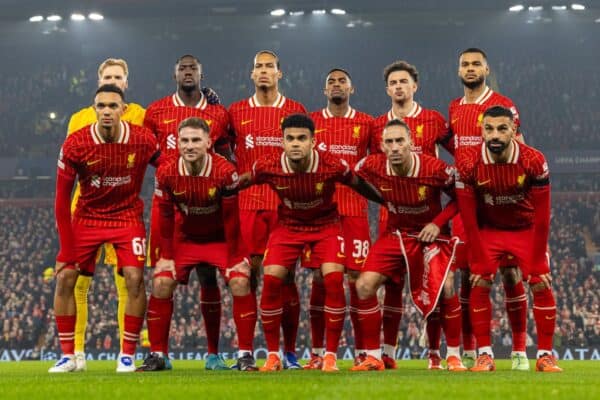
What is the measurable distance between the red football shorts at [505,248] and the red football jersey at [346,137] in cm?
133

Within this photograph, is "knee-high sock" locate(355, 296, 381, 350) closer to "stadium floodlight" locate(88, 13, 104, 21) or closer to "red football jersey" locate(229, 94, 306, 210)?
"red football jersey" locate(229, 94, 306, 210)

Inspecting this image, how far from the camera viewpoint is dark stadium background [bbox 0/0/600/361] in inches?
1319

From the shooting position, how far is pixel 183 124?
8.34m

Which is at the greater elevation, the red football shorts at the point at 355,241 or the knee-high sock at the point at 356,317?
the red football shorts at the point at 355,241

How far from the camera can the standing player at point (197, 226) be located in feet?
27.4

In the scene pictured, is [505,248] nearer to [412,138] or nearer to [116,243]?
[412,138]

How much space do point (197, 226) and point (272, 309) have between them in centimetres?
103

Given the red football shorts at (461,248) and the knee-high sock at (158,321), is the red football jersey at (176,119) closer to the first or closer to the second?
the knee-high sock at (158,321)

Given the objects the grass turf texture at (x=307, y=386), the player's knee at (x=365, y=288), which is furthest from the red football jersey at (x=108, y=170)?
the player's knee at (x=365, y=288)

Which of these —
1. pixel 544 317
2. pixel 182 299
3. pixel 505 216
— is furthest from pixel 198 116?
pixel 182 299

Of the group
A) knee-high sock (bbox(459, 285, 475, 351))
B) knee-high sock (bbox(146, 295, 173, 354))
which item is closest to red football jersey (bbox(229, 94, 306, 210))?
knee-high sock (bbox(146, 295, 173, 354))

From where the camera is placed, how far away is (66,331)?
27.9ft

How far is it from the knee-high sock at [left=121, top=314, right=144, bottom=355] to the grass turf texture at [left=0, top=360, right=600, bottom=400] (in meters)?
0.63

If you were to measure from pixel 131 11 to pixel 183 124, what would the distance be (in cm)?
2847
